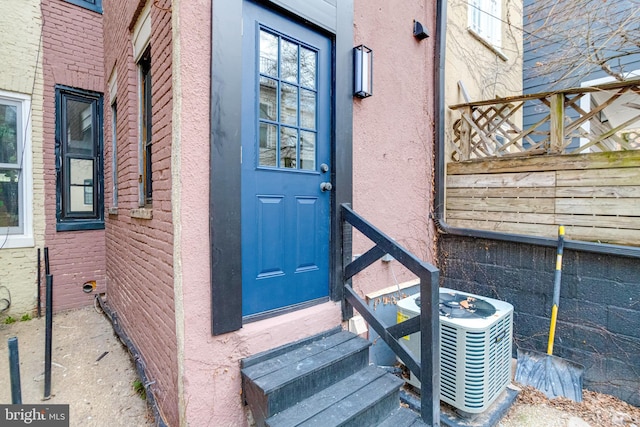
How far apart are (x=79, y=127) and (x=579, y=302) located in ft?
21.6

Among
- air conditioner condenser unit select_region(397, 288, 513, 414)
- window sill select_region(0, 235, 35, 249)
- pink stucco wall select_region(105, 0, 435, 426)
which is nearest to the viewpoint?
pink stucco wall select_region(105, 0, 435, 426)

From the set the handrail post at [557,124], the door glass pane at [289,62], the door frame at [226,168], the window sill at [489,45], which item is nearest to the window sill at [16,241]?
the door frame at [226,168]

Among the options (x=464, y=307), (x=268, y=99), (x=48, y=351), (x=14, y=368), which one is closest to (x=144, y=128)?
(x=268, y=99)

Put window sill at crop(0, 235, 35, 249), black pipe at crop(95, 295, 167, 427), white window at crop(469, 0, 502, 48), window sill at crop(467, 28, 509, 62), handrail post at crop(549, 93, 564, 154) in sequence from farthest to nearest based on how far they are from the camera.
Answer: white window at crop(469, 0, 502, 48), window sill at crop(467, 28, 509, 62), window sill at crop(0, 235, 35, 249), handrail post at crop(549, 93, 564, 154), black pipe at crop(95, 295, 167, 427)

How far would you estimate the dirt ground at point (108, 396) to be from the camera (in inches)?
92.0

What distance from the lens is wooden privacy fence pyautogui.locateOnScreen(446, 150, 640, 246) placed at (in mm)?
2785

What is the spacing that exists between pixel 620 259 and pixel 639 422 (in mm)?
1330

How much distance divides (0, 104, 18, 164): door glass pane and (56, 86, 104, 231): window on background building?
418 mm

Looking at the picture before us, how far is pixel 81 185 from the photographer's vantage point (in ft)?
14.9

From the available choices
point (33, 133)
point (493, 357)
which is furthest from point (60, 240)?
point (493, 357)

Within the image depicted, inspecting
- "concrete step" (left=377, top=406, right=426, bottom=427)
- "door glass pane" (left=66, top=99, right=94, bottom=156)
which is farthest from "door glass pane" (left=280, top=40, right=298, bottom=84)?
"door glass pane" (left=66, top=99, right=94, bottom=156)

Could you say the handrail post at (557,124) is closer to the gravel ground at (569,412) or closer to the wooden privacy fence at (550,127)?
the wooden privacy fence at (550,127)

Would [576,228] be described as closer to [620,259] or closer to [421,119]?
[620,259]

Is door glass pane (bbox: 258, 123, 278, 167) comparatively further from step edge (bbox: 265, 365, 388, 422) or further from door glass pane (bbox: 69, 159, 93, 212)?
door glass pane (bbox: 69, 159, 93, 212)
